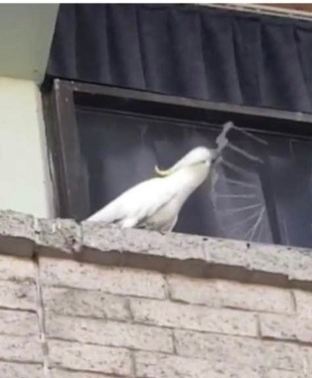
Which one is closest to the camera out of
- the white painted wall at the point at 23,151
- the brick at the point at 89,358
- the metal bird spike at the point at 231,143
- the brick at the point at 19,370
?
the brick at the point at 19,370

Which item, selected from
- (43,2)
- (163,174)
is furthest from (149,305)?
(43,2)

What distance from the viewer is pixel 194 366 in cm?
528

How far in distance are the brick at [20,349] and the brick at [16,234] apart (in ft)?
0.92

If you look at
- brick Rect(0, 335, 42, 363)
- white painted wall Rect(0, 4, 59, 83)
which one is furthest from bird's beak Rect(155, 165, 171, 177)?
brick Rect(0, 335, 42, 363)

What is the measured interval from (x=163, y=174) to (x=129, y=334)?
0.74m

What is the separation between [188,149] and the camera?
6.26 metres

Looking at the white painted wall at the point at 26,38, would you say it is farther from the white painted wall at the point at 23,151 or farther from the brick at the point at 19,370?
the brick at the point at 19,370

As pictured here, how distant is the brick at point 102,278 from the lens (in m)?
5.41

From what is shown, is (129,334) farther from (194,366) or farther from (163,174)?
(163,174)

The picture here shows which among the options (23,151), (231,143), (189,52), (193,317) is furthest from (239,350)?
(189,52)

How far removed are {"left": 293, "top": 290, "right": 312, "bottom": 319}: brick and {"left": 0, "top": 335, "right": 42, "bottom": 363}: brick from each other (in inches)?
28.5

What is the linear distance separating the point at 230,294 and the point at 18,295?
1.83ft

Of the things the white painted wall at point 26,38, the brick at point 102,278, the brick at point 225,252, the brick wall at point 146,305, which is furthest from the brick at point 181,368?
the white painted wall at point 26,38

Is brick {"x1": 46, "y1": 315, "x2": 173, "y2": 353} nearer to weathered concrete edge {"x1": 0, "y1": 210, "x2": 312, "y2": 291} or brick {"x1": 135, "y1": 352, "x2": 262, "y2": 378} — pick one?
brick {"x1": 135, "y1": 352, "x2": 262, "y2": 378}
